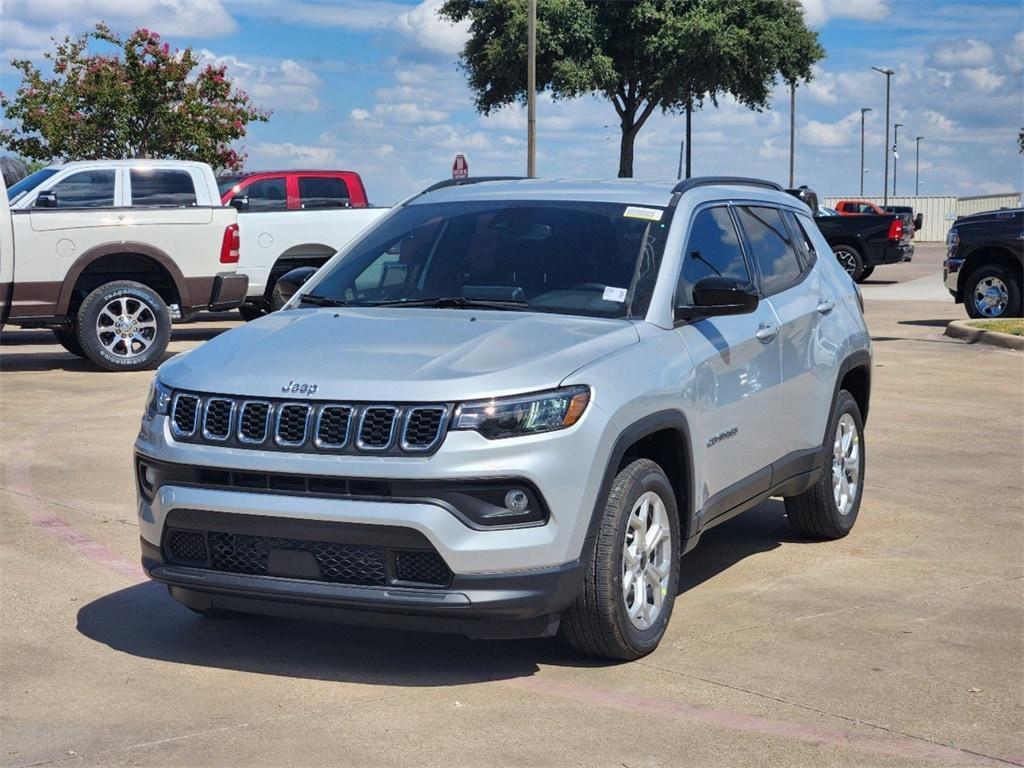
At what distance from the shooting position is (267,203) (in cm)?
2086

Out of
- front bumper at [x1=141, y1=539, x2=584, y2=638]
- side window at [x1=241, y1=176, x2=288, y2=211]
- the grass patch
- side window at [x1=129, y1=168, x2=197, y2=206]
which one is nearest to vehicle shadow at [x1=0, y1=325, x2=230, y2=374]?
side window at [x1=129, y1=168, x2=197, y2=206]

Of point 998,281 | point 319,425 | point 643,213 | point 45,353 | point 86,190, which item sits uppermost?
point 86,190

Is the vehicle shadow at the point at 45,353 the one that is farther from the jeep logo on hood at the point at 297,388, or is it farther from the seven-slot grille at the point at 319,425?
the jeep logo on hood at the point at 297,388

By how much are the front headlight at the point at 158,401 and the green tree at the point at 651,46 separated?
3882 cm

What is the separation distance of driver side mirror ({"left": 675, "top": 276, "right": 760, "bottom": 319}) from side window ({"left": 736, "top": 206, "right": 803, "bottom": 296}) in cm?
95

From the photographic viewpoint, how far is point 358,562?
4.89 m

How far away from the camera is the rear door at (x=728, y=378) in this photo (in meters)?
5.86

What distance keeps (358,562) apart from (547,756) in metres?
0.93

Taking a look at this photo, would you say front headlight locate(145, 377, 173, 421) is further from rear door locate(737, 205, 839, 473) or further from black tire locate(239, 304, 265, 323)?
black tire locate(239, 304, 265, 323)

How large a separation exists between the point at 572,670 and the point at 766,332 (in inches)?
76.7

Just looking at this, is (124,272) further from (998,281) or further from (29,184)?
(998,281)

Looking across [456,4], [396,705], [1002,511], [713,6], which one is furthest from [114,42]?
[396,705]

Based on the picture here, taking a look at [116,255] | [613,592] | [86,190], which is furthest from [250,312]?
[613,592]

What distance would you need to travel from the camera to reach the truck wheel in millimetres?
14734
